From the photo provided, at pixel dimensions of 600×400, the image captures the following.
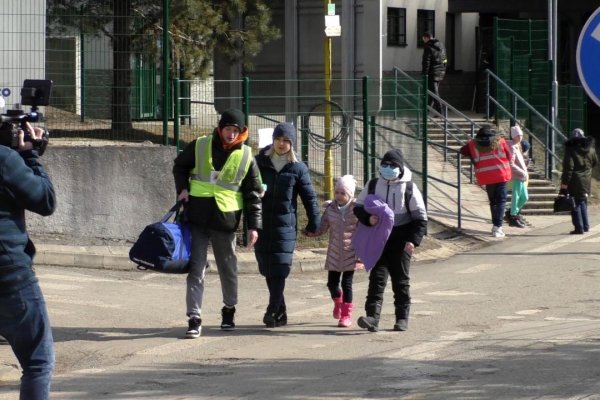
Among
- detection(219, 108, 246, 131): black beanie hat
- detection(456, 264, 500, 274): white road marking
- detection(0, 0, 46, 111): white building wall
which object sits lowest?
detection(456, 264, 500, 274): white road marking

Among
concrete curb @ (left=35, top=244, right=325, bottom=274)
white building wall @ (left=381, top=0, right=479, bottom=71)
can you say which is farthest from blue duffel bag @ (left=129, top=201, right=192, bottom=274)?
white building wall @ (left=381, top=0, right=479, bottom=71)

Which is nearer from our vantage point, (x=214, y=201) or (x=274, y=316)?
(x=214, y=201)

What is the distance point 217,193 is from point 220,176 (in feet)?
0.47

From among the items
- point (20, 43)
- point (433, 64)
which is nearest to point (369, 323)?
point (20, 43)

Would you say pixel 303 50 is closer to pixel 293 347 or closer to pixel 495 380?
pixel 293 347

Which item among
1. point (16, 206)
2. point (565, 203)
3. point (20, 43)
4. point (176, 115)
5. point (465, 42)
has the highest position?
point (465, 42)

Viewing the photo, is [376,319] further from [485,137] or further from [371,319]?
[485,137]

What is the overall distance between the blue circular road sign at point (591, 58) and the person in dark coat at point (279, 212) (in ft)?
10.0

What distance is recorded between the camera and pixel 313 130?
54.7 ft

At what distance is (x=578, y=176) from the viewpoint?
18625mm

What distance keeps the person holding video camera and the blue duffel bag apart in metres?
3.64

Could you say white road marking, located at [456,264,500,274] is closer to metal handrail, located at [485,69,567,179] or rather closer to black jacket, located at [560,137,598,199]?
black jacket, located at [560,137,598,199]

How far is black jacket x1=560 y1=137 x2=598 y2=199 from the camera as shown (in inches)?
731

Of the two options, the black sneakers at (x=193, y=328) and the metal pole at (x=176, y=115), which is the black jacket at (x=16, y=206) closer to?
the black sneakers at (x=193, y=328)
